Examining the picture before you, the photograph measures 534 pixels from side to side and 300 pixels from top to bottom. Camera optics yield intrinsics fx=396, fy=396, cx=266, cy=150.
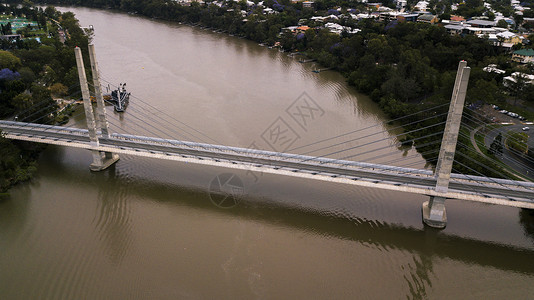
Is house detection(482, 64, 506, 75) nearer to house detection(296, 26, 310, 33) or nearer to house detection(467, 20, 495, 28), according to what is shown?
house detection(467, 20, 495, 28)

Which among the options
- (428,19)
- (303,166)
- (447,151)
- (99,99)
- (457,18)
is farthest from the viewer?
(457,18)

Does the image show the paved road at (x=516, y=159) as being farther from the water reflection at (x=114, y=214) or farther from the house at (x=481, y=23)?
the house at (x=481, y=23)

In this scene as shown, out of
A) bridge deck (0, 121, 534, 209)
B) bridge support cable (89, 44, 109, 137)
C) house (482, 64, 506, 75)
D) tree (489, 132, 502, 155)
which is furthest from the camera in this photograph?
house (482, 64, 506, 75)

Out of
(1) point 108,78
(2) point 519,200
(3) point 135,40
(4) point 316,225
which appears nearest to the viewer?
(2) point 519,200

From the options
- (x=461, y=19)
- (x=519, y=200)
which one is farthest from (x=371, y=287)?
(x=461, y=19)

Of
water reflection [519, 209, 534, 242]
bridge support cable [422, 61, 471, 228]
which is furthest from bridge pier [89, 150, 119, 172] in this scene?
water reflection [519, 209, 534, 242]

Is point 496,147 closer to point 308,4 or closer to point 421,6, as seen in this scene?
point 421,6

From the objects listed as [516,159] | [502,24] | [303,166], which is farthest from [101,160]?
[502,24]

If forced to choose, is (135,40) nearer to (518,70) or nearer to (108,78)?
(108,78)
